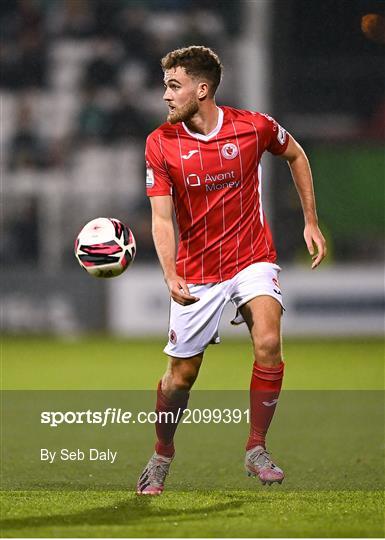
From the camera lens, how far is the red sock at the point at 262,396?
5.53 m

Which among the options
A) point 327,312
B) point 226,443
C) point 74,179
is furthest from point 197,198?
point 74,179

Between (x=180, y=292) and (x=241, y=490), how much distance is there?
110cm

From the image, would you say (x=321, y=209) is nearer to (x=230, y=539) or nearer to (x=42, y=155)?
(x=42, y=155)

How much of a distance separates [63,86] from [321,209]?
449 cm

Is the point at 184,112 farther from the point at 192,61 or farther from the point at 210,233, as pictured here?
the point at 210,233

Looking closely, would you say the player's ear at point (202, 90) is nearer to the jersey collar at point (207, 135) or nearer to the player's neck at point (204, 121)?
the player's neck at point (204, 121)

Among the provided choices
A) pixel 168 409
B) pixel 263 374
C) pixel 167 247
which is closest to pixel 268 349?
pixel 263 374

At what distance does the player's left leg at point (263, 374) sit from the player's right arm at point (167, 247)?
0.40m

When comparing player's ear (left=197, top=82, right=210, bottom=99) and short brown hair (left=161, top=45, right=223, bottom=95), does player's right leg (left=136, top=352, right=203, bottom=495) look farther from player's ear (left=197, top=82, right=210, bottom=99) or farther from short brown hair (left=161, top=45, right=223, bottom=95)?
short brown hair (left=161, top=45, right=223, bottom=95)

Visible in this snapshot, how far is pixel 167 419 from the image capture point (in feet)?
18.5

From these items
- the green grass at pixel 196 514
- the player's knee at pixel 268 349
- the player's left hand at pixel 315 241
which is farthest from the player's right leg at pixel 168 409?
the player's left hand at pixel 315 241

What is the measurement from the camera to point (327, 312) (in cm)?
1462

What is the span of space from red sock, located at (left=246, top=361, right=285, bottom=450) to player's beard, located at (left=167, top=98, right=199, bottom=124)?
1199 millimetres

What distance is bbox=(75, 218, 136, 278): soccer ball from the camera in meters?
5.57
